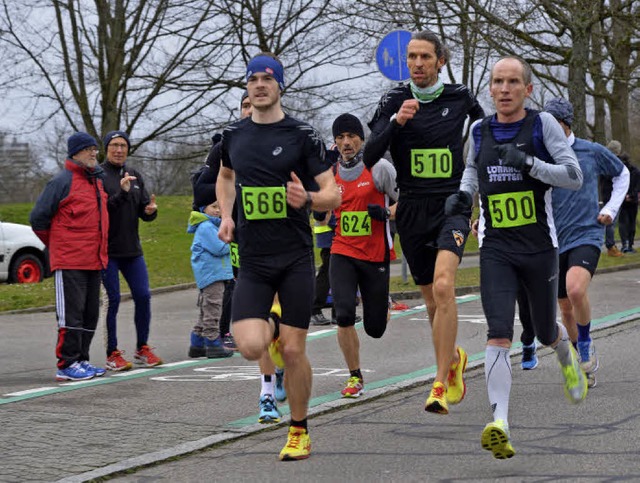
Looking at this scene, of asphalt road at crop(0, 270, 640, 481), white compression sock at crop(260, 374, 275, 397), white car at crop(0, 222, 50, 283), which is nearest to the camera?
asphalt road at crop(0, 270, 640, 481)

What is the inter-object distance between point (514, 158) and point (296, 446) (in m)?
1.86

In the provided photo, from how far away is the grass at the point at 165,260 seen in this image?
17.7 meters

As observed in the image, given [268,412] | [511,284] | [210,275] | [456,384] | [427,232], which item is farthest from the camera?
[210,275]

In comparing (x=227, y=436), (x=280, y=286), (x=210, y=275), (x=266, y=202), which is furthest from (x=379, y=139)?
(x=210, y=275)

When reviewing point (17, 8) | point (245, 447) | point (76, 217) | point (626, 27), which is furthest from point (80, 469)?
point (626, 27)

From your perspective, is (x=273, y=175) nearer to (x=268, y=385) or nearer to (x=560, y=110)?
(x=268, y=385)

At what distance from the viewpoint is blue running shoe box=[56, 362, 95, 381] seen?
9.81 metres

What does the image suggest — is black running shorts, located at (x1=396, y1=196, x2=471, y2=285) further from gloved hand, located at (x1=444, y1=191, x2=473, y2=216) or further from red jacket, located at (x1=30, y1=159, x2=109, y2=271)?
→ red jacket, located at (x1=30, y1=159, x2=109, y2=271)

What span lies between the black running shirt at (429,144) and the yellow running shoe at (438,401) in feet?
4.37

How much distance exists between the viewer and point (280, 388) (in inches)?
322

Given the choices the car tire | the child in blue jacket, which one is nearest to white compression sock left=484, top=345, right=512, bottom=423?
the child in blue jacket

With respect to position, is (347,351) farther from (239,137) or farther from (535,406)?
(239,137)

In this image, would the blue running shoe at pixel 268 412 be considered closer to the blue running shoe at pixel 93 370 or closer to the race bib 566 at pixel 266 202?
the race bib 566 at pixel 266 202

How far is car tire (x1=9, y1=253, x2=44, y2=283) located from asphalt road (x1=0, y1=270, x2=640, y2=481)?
10.3 m
